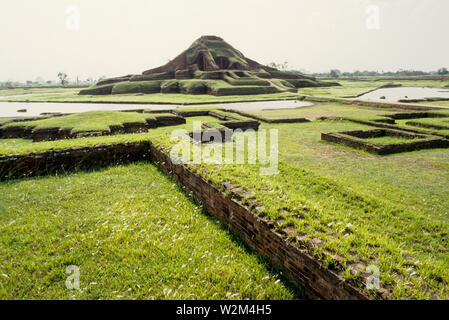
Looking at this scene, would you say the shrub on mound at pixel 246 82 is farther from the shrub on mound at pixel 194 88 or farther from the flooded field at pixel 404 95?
the flooded field at pixel 404 95

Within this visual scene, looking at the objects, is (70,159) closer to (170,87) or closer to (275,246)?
(275,246)

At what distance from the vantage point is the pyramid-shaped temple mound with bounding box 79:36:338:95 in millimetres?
34750

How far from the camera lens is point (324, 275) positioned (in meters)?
2.04

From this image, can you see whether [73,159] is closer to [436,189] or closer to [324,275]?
[324,275]

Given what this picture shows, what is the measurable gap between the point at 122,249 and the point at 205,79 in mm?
39288

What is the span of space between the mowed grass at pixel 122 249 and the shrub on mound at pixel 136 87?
35.1 metres

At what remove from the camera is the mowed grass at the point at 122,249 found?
7.64 feet

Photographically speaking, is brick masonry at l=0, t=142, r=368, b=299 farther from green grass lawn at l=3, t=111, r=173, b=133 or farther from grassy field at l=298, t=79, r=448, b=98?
grassy field at l=298, t=79, r=448, b=98

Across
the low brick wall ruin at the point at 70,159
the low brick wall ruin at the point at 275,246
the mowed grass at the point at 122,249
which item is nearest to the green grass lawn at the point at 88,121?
the low brick wall ruin at the point at 70,159

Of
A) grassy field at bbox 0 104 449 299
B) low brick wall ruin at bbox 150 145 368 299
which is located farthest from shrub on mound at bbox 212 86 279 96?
low brick wall ruin at bbox 150 145 368 299

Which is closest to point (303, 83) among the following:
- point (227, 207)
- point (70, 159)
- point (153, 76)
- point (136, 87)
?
point (153, 76)

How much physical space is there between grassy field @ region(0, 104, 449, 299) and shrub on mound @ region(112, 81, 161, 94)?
33464 mm

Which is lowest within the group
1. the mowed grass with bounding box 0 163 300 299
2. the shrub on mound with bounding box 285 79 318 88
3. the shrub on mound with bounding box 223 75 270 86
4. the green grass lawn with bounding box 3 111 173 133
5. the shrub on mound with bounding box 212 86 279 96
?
the mowed grass with bounding box 0 163 300 299
